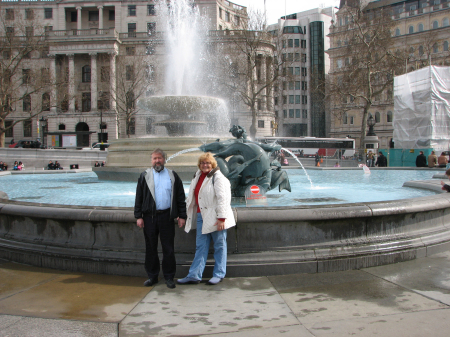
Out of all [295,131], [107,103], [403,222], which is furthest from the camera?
[295,131]

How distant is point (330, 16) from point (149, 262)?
9695 cm

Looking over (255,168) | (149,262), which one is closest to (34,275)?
(149,262)

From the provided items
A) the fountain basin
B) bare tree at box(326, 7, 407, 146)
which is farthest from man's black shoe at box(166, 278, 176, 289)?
bare tree at box(326, 7, 407, 146)

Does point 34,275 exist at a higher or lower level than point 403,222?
lower

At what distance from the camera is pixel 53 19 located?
72.8m

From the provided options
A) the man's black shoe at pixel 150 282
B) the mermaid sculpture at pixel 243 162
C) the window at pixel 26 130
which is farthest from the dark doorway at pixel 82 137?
the man's black shoe at pixel 150 282

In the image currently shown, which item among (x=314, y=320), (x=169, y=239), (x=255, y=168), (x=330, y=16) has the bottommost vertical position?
(x=314, y=320)

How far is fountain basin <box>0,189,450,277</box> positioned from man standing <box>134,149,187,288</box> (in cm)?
34

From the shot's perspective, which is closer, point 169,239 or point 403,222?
point 169,239

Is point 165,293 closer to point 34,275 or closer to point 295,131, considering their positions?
point 34,275

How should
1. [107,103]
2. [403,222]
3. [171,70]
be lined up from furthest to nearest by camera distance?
[107,103]
[171,70]
[403,222]

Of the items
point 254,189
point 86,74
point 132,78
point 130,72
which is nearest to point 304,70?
point 86,74

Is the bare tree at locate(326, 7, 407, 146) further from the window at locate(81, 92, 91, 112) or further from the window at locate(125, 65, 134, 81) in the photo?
the window at locate(81, 92, 91, 112)

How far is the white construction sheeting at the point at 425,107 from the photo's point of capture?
3019 centimetres
